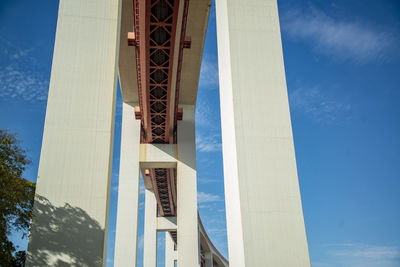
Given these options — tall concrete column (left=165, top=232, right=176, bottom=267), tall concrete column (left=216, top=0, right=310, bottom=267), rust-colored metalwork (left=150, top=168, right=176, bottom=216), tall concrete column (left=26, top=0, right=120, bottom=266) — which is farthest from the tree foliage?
tall concrete column (left=165, top=232, right=176, bottom=267)

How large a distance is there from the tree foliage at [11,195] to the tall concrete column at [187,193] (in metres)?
14.6

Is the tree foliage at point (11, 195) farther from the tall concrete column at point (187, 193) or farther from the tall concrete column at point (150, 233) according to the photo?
the tall concrete column at point (150, 233)

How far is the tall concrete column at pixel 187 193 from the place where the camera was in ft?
71.9

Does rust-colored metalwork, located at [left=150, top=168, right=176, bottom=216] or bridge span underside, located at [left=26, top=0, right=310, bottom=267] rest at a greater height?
rust-colored metalwork, located at [left=150, top=168, right=176, bottom=216]

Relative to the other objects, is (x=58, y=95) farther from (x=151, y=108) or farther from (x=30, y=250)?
(x=151, y=108)

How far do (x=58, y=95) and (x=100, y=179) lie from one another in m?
2.66

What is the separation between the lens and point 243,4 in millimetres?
9328

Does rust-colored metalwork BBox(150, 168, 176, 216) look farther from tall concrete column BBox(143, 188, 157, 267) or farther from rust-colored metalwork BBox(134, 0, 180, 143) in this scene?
rust-colored metalwork BBox(134, 0, 180, 143)

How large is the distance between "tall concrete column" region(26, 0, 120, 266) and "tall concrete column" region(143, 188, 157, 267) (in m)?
27.5

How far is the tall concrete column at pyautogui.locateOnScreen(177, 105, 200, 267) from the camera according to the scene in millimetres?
21906

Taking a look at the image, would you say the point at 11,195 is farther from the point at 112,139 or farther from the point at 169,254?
the point at 169,254

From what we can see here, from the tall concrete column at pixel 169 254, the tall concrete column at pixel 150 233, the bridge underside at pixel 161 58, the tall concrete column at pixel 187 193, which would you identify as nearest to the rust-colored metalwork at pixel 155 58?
the bridge underside at pixel 161 58

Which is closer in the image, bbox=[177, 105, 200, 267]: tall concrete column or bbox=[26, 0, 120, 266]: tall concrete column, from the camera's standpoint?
bbox=[26, 0, 120, 266]: tall concrete column

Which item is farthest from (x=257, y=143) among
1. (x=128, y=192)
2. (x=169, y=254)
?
(x=169, y=254)
